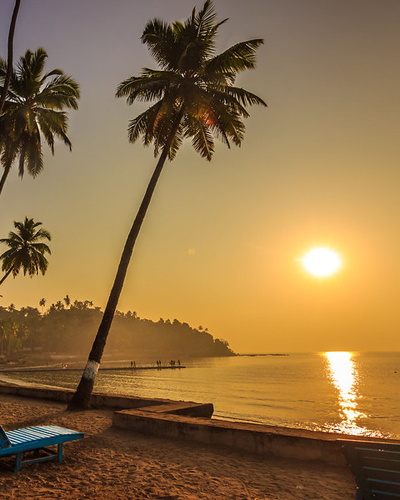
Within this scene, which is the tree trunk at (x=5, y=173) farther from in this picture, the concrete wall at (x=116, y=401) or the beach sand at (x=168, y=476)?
the beach sand at (x=168, y=476)

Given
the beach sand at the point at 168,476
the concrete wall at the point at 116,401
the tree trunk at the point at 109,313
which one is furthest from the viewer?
the tree trunk at the point at 109,313

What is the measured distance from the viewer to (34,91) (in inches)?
696

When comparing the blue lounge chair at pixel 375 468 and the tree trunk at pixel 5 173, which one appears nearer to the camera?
the blue lounge chair at pixel 375 468

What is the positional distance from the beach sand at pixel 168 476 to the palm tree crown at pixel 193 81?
1126 cm

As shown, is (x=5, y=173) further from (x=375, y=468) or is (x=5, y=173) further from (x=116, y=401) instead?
(x=375, y=468)

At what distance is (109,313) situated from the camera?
11.7m

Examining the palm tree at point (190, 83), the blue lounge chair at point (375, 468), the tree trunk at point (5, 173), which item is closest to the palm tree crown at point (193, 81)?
the palm tree at point (190, 83)

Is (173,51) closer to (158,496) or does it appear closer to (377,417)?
(158,496)

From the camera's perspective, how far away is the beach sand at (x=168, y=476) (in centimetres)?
445

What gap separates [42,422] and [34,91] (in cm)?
1569

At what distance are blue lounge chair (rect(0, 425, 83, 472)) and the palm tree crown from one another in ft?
37.0

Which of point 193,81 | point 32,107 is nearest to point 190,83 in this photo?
point 193,81

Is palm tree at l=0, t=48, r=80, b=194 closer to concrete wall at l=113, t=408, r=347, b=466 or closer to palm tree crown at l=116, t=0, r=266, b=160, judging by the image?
palm tree crown at l=116, t=0, r=266, b=160

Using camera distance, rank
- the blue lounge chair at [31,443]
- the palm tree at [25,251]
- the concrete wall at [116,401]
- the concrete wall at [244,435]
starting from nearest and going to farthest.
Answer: the blue lounge chair at [31,443], the concrete wall at [244,435], the concrete wall at [116,401], the palm tree at [25,251]
